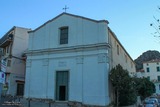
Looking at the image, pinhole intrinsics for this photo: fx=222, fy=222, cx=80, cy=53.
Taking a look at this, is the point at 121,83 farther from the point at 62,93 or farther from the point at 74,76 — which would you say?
the point at 62,93

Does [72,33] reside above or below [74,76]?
above

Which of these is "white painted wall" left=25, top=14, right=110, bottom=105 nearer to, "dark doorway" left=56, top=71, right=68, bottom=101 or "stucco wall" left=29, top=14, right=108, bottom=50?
"stucco wall" left=29, top=14, right=108, bottom=50

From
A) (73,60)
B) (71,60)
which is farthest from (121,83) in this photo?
(71,60)

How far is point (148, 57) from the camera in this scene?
94.6 m

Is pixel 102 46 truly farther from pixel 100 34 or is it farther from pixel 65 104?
pixel 65 104

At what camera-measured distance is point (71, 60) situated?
2934 centimetres

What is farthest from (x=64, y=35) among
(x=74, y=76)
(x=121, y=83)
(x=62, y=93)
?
(x=121, y=83)

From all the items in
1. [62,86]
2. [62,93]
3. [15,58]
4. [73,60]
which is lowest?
[62,93]

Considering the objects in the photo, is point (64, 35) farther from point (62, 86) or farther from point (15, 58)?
point (15, 58)

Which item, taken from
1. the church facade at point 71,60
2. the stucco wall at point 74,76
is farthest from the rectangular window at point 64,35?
the stucco wall at point 74,76

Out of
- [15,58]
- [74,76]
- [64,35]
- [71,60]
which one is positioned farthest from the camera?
[15,58]

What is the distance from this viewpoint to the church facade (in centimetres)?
2709

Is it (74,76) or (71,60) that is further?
(71,60)

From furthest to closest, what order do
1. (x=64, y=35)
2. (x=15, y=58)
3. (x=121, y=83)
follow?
(x=15, y=58), (x=64, y=35), (x=121, y=83)
